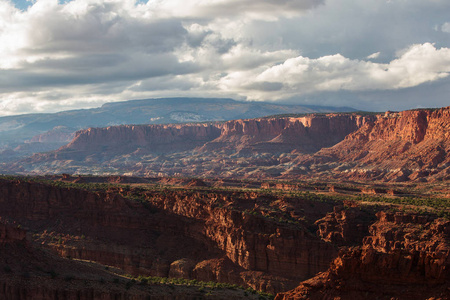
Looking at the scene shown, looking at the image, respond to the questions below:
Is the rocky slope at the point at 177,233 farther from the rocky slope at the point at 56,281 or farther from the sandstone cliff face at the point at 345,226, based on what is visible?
the rocky slope at the point at 56,281

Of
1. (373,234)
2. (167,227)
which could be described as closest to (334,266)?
(373,234)

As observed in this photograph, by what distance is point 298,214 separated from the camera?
276 feet

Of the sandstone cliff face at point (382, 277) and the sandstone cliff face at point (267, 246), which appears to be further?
the sandstone cliff face at point (267, 246)

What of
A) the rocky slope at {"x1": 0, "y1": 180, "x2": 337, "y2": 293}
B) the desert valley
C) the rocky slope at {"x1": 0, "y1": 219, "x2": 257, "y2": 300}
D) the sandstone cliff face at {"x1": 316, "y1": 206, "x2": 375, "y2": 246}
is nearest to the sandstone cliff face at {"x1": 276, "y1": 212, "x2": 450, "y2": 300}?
the desert valley

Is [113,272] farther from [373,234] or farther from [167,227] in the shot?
[373,234]

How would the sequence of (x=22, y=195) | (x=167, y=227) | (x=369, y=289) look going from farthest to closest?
(x=22, y=195), (x=167, y=227), (x=369, y=289)

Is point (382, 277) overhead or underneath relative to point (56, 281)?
overhead

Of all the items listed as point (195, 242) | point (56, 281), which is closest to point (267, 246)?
point (195, 242)

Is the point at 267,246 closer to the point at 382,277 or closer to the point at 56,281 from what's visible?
the point at 56,281

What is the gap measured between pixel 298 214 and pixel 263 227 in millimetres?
13011

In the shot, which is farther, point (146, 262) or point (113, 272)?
point (146, 262)

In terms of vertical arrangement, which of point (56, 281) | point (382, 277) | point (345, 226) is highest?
point (382, 277)

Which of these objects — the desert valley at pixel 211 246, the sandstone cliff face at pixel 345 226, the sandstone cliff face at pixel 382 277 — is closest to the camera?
the sandstone cliff face at pixel 382 277

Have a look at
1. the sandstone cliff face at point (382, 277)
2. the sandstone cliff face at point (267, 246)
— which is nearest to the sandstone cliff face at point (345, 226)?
the sandstone cliff face at point (267, 246)
